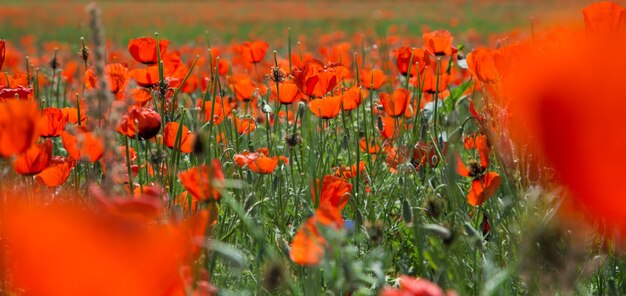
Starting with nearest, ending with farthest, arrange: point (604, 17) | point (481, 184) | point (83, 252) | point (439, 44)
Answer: point (83, 252), point (604, 17), point (481, 184), point (439, 44)

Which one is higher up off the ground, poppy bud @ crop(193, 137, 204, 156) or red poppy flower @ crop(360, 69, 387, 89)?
poppy bud @ crop(193, 137, 204, 156)

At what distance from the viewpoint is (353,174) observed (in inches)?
74.5

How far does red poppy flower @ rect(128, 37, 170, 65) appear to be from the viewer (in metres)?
2.28

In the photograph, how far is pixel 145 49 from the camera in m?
2.30

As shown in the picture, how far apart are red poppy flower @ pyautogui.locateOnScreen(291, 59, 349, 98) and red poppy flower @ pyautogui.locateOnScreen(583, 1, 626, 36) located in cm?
66

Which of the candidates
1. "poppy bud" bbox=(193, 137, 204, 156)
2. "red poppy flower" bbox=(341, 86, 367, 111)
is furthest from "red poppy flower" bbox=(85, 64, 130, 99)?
"poppy bud" bbox=(193, 137, 204, 156)

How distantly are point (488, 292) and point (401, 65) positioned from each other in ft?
4.87

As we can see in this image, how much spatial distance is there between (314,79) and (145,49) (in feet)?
2.26

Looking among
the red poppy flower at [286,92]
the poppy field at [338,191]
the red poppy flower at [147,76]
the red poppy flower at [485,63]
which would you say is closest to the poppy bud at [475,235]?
the poppy field at [338,191]

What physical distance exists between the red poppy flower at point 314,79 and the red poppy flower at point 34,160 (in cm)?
64

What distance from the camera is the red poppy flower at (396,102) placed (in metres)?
2.06

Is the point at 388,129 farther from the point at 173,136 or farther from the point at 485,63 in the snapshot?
the point at 173,136

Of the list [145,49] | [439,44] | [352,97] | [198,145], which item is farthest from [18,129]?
[439,44]

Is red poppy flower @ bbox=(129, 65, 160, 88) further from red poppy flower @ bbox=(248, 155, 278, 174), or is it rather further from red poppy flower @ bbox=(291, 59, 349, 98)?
red poppy flower @ bbox=(248, 155, 278, 174)
